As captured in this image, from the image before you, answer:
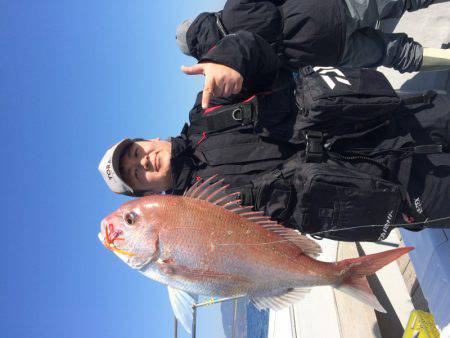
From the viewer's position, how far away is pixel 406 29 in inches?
205

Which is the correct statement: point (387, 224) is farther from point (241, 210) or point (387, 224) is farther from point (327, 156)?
point (241, 210)

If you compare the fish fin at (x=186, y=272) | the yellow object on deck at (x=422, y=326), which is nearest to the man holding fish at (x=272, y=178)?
the fish fin at (x=186, y=272)

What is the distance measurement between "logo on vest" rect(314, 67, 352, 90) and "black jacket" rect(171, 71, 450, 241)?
306 mm

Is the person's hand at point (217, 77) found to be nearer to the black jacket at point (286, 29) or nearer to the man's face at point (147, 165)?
the black jacket at point (286, 29)

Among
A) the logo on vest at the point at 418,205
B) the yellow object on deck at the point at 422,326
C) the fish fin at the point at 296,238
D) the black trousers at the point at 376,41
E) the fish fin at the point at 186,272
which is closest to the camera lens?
the fish fin at the point at 186,272

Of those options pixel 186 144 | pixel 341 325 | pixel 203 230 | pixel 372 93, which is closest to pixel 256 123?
pixel 186 144

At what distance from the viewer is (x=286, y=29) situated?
2.59 m

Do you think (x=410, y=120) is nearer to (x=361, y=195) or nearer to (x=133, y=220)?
(x=361, y=195)

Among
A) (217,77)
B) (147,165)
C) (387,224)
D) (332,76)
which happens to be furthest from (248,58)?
(387,224)

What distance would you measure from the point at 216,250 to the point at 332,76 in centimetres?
152

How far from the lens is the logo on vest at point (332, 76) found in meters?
2.31

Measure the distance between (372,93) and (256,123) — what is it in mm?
849

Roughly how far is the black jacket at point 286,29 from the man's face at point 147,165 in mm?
947

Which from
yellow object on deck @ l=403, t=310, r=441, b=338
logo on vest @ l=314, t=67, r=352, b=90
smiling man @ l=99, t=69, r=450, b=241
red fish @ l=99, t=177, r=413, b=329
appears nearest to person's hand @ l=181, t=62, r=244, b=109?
smiling man @ l=99, t=69, r=450, b=241
